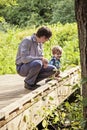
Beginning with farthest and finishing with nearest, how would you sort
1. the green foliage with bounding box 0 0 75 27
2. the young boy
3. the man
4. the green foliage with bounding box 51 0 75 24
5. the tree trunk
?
the green foliage with bounding box 0 0 75 27 → the green foliage with bounding box 51 0 75 24 → the young boy → the man → the tree trunk

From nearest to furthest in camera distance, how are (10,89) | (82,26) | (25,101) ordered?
1. (82,26)
2. (25,101)
3. (10,89)

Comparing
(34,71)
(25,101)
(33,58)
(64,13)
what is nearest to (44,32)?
(33,58)

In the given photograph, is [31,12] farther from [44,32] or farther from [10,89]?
[44,32]

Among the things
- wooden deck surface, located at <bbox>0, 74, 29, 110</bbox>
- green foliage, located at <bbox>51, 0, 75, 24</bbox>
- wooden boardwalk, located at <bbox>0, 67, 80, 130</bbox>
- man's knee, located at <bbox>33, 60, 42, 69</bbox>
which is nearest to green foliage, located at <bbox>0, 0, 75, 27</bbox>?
green foliage, located at <bbox>51, 0, 75, 24</bbox>

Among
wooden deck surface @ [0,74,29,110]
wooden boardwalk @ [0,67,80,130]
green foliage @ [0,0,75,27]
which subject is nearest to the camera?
wooden boardwalk @ [0,67,80,130]

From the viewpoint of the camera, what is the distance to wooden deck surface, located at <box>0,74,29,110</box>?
6423mm

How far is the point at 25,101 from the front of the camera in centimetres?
555

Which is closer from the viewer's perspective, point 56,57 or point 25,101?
point 25,101

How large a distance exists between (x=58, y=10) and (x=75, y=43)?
1571cm

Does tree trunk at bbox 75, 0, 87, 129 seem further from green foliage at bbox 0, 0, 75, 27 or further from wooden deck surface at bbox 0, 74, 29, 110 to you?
green foliage at bbox 0, 0, 75, 27

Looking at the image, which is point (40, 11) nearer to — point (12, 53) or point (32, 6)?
point (32, 6)

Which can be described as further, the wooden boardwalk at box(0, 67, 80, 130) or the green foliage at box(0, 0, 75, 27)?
the green foliage at box(0, 0, 75, 27)

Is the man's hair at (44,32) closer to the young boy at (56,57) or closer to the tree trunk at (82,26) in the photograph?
the young boy at (56,57)

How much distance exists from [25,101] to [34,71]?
1219 mm
